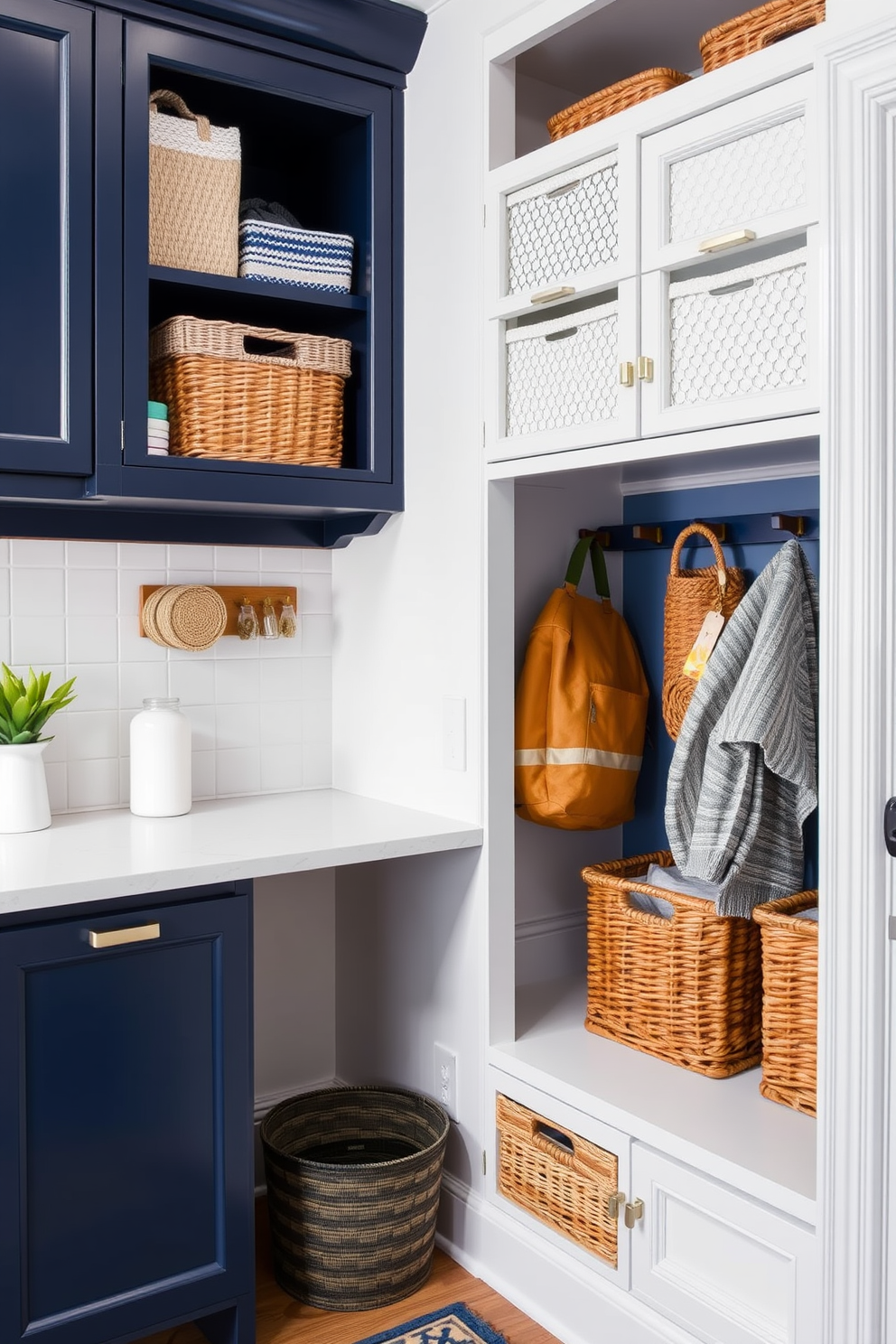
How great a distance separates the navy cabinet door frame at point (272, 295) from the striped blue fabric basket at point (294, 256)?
5cm

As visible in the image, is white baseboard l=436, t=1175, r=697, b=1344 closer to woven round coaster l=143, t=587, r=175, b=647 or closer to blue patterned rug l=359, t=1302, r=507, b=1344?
blue patterned rug l=359, t=1302, r=507, b=1344

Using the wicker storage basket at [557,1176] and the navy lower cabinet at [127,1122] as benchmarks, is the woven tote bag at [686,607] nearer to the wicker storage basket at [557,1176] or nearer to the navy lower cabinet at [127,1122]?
the wicker storage basket at [557,1176]

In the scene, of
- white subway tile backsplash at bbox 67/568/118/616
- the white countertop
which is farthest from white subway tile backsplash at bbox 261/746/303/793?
white subway tile backsplash at bbox 67/568/118/616

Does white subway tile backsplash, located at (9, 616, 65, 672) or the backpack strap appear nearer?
white subway tile backsplash, located at (9, 616, 65, 672)

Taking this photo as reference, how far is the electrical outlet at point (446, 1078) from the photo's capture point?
2.39 m

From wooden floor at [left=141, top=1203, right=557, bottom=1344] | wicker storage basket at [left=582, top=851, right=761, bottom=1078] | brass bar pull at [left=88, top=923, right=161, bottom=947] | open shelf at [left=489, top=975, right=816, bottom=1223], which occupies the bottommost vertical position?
wooden floor at [left=141, top=1203, right=557, bottom=1344]

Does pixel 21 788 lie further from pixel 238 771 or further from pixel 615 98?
pixel 615 98

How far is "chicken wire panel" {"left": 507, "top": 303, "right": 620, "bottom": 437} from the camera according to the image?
198 cm

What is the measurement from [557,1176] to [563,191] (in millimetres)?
1758

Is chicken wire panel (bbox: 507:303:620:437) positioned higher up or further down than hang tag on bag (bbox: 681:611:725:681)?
higher up

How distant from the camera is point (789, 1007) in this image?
6.37ft

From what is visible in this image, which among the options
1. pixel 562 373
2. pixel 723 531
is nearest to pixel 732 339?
pixel 562 373

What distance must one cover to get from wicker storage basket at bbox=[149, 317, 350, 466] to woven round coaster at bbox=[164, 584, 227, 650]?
348 millimetres

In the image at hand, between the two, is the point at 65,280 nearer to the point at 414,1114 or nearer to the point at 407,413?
the point at 407,413
